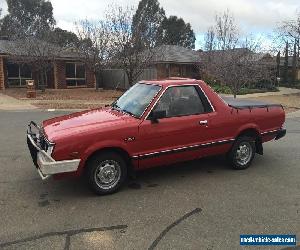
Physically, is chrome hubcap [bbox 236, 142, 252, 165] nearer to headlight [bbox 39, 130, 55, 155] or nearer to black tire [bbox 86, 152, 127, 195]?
black tire [bbox 86, 152, 127, 195]

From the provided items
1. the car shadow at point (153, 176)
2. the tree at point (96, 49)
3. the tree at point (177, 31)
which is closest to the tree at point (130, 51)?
the tree at point (96, 49)

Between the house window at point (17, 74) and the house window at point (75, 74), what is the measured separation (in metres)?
3.16

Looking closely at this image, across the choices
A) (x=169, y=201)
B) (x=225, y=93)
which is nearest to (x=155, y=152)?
(x=169, y=201)

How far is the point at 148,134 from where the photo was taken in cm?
524

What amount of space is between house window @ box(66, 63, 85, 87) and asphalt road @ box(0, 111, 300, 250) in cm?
2308

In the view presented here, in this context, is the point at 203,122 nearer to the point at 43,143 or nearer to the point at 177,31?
the point at 43,143

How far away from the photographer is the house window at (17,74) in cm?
2764

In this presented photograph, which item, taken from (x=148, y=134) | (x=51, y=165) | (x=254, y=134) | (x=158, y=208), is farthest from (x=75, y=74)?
(x=158, y=208)

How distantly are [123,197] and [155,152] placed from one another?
871 mm

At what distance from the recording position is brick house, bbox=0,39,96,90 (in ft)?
88.1

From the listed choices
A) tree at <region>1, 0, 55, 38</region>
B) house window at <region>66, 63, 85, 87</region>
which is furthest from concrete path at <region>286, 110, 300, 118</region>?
tree at <region>1, 0, 55, 38</region>

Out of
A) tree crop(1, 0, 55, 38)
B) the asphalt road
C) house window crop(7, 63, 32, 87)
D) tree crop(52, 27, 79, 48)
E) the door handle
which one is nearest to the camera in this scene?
the asphalt road

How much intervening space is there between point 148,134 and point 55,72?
24434mm

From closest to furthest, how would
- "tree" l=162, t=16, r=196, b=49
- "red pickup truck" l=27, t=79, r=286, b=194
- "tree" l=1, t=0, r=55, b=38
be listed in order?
1. "red pickup truck" l=27, t=79, r=286, b=194
2. "tree" l=162, t=16, r=196, b=49
3. "tree" l=1, t=0, r=55, b=38
